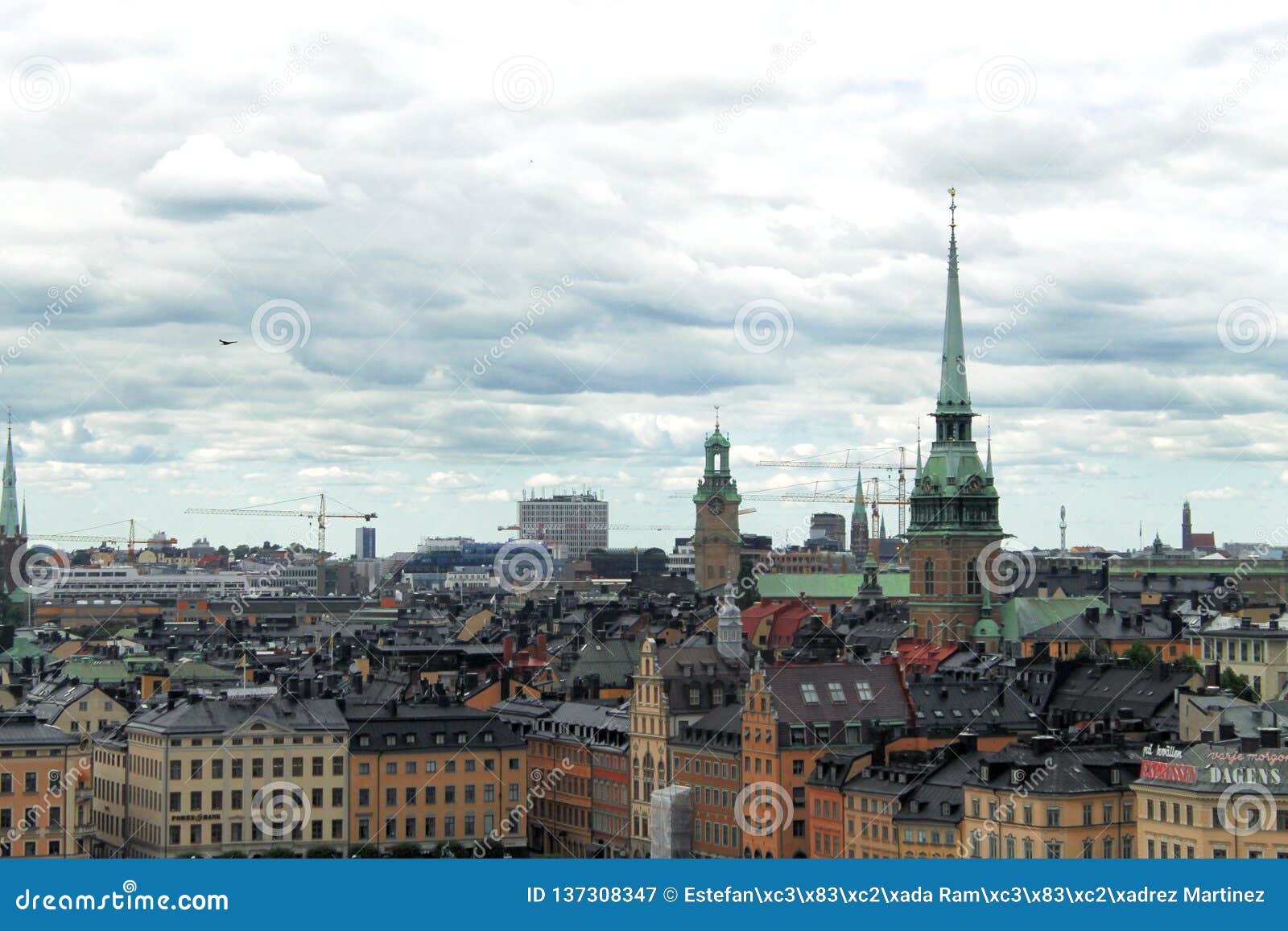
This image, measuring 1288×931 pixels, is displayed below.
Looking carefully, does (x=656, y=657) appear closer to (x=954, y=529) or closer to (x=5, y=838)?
(x=5, y=838)

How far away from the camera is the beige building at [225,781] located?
94.8 m

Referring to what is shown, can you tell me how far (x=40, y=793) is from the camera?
3733 inches

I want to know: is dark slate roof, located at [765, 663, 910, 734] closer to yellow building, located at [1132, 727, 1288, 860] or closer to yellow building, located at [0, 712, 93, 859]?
yellow building, located at [1132, 727, 1288, 860]

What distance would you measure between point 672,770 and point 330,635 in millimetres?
95780

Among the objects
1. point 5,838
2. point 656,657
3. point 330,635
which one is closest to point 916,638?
point 656,657

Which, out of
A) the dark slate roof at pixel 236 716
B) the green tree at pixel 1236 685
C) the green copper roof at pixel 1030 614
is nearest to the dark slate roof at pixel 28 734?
the dark slate roof at pixel 236 716

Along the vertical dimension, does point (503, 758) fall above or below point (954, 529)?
below

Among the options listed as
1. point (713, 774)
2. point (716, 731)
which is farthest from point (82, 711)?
point (713, 774)

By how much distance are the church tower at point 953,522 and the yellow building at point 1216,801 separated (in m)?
76.4

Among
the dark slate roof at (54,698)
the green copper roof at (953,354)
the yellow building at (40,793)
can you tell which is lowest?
the yellow building at (40,793)

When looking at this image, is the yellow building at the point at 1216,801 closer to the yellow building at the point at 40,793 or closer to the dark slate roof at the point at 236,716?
the dark slate roof at the point at 236,716

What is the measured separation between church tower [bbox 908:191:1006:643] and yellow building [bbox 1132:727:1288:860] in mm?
76428

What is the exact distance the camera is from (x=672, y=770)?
9925cm

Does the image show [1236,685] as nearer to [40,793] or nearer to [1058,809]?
[1058,809]
